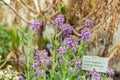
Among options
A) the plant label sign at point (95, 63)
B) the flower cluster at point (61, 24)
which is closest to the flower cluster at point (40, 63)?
the flower cluster at point (61, 24)

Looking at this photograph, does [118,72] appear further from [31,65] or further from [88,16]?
[31,65]

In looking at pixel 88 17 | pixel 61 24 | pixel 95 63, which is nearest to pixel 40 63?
pixel 61 24

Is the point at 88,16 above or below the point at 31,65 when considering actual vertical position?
above

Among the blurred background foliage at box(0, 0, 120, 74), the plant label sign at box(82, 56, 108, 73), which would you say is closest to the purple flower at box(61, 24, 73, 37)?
the plant label sign at box(82, 56, 108, 73)

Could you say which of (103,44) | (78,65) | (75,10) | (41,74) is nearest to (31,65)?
(41,74)

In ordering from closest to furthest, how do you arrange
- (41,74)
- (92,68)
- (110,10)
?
(41,74) < (92,68) < (110,10)

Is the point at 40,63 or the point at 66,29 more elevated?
the point at 66,29

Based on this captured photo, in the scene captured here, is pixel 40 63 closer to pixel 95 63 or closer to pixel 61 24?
pixel 61 24

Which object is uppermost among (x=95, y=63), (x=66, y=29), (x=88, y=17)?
(x=88, y=17)

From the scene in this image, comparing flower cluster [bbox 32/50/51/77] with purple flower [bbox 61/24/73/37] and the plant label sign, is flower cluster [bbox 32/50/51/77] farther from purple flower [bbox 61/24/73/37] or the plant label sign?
the plant label sign
